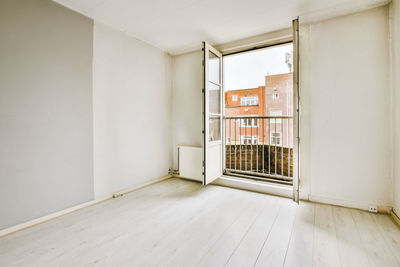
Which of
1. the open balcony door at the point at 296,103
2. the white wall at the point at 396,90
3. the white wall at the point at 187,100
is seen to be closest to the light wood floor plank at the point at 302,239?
the open balcony door at the point at 296,103

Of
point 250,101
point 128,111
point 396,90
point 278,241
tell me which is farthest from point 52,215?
point 250,101

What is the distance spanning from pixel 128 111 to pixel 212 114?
4.61ft

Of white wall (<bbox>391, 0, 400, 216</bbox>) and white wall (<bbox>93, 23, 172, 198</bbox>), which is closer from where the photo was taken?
white wall (<bbox>391, 0, 400, 216</bbox>)

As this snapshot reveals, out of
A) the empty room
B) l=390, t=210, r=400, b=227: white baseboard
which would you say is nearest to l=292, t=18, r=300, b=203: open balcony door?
the empty room

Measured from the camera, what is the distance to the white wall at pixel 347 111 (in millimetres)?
2152

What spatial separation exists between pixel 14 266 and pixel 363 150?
11.8 ft

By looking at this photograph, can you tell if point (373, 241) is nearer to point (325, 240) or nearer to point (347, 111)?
point (325, 240)

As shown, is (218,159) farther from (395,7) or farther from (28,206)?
(395,7)

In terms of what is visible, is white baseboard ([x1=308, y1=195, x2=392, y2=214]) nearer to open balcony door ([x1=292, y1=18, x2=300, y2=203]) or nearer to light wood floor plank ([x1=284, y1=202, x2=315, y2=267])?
light wood floor plank ([x1=284, y1=202, x2=315, y2=267])

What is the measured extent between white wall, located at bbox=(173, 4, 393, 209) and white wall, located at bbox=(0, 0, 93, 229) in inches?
118

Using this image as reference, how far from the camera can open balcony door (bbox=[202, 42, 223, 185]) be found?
111 inches

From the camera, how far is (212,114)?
3156 millimetres

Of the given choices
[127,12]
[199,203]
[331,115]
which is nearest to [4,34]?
[127,12]

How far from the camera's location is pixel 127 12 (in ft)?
7.55
